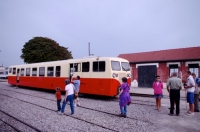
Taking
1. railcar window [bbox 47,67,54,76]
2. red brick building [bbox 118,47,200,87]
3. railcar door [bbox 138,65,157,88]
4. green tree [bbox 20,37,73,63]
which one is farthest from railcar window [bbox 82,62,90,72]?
green tree [bbox 20,37,73,63]

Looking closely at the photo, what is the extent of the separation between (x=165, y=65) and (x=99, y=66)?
34.9 ft

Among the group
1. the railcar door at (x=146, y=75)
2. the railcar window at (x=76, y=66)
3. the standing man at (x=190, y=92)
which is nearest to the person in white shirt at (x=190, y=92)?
the standing man at (x=190, y=92)

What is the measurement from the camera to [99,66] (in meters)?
11.4

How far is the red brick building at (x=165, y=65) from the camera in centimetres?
1738

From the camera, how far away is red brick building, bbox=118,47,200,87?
17.4m

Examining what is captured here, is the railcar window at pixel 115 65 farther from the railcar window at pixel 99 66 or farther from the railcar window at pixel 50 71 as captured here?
the railcar window at pixel 50 71

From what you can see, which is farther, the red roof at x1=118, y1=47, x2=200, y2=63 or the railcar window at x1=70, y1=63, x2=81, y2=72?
the red roof at x1=118, y1=47, x2=200, y2=63

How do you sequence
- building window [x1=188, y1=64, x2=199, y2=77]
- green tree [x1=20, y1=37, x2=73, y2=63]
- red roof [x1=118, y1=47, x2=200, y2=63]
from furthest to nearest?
green tree [x1=20, y1=37, x2=73, y2=63], red roof [x1=118, y1=47, x2=200, y2=63], building window [x1=188, y1=64, x2=199, y2=77]

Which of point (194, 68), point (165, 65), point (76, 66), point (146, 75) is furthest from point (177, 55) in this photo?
point (76, 66)

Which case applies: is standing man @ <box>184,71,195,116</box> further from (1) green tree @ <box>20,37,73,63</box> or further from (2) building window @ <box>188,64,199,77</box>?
(1) green tree @ <box>20,37,73,63</box>

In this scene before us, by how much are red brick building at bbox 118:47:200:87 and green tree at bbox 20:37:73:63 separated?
934 inches

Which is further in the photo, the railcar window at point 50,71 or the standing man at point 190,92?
the railcar window at point 50,71

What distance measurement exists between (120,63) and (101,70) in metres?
1.54

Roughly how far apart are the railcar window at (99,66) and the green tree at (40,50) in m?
29.3
